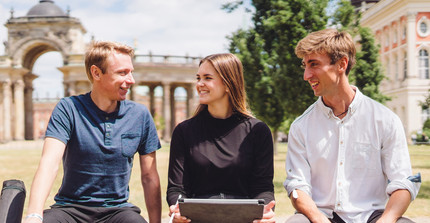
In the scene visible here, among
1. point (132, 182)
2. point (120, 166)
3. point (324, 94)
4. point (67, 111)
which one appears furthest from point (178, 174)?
point (132, 182)

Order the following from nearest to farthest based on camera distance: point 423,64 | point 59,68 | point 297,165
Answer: point 297,165
point 423,64
point 59,68

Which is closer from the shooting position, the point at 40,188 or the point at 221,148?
the point at 40,188

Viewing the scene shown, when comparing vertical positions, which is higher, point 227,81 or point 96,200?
point 227,81

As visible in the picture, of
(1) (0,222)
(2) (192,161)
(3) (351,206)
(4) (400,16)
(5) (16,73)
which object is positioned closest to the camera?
(1) (0,222)

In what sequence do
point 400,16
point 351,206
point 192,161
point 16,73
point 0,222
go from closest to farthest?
point 0,222, point 351,206, point 192,161, point 400,16, point 16,73

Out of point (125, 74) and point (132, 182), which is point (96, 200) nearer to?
point (125, 74)

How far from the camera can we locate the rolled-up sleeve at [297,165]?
145 inches

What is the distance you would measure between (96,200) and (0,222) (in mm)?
782

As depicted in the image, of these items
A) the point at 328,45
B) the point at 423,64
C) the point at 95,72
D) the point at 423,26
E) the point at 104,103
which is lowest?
the point at 104,103

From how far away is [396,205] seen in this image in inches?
136

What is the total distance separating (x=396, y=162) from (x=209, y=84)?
160cm

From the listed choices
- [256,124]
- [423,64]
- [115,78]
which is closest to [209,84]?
[256,124]

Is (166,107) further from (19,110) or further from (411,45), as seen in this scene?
(411,45)

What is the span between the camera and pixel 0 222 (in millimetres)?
3143
